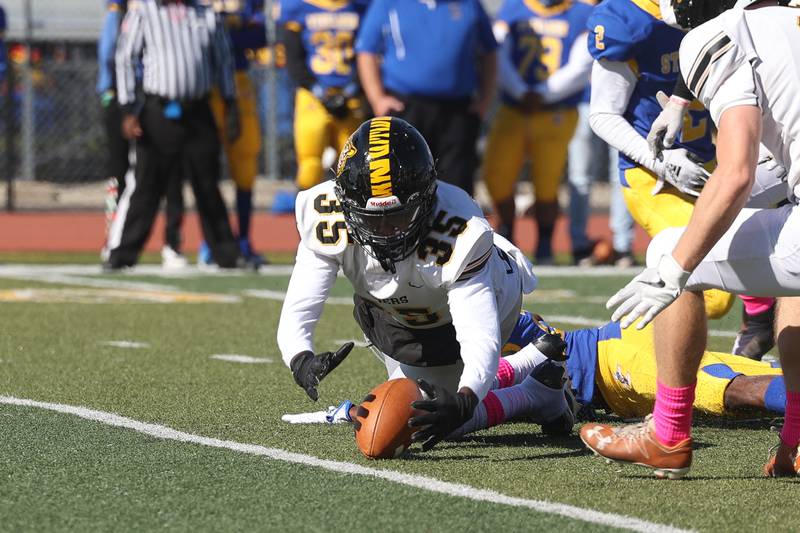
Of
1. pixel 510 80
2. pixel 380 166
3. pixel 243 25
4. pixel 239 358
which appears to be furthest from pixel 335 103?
pixel 380 166

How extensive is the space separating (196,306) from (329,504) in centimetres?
486

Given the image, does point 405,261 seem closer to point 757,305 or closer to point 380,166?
point 380,166

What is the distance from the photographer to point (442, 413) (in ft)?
13.4

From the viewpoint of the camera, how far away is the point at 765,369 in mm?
4879

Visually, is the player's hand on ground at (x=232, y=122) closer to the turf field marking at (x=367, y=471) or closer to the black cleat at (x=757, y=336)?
the black cleat at (x=757, y=336)

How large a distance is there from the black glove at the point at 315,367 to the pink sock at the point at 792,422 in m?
1.16

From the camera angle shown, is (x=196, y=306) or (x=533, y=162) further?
(x=533, y=162)

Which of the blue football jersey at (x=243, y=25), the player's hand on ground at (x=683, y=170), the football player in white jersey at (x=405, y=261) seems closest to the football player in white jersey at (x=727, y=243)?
the football player in white jersey at (x=405, y=261)

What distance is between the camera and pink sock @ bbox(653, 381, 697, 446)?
13.1 feet

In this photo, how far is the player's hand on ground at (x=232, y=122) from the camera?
10.5 metres

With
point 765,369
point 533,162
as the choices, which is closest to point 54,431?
point 765,369

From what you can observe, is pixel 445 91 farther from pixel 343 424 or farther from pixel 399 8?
pixel 343 424

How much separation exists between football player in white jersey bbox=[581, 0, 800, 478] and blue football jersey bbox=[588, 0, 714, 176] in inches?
68.5

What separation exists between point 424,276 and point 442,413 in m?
0.50
